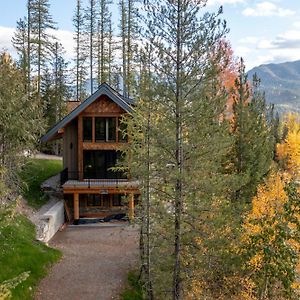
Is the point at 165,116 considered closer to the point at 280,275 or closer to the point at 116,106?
the point at 280,275

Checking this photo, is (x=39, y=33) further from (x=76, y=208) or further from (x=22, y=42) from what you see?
(x=76, y=208)

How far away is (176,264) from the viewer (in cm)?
1316

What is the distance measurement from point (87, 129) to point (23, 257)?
1111 centimetres

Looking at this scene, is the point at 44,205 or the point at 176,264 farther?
the point at 44,205

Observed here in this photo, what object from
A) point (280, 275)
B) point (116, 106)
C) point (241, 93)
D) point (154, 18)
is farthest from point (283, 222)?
point (116, 106)

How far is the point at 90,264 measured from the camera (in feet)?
61.2

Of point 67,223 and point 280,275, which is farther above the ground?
point 280,275

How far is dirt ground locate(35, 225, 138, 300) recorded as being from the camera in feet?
52.4

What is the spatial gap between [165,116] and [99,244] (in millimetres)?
10827

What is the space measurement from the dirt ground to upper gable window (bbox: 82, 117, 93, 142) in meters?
5.55

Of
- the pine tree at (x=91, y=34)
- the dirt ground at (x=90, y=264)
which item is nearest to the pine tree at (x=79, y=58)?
the pine tree at (x=91, y=34)

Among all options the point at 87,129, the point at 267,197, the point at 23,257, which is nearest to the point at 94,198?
the point at 87,129

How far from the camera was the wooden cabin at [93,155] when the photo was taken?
25484mm

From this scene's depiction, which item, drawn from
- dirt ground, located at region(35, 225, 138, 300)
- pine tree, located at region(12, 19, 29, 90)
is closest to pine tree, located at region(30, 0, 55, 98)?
pine tree, located at region(12, 19, 29, 90)
